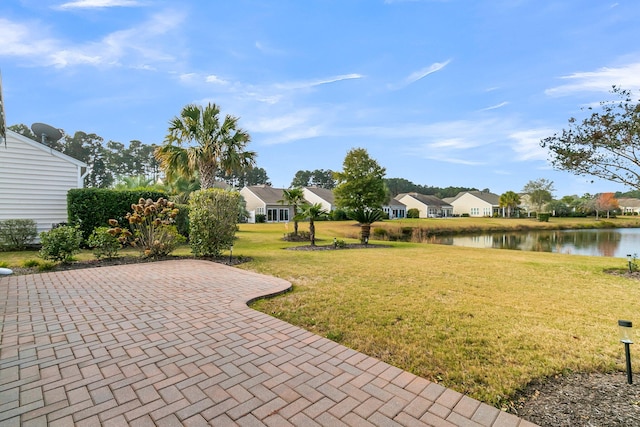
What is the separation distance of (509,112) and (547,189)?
50.2 metres

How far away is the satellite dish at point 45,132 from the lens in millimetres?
11745

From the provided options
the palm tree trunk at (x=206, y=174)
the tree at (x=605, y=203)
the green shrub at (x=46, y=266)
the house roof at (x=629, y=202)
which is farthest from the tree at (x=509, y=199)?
the green shrub at (x=46, y=266)

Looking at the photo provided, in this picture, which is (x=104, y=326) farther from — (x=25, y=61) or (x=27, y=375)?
(x=25, y=61)

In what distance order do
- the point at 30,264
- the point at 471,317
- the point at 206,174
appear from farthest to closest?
the point at 206,174
the point at 30,264
the point at 471,317

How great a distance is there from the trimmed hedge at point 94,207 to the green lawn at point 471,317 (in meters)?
3.30

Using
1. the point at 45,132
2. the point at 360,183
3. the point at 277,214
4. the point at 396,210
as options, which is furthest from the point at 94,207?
the point at 396,210

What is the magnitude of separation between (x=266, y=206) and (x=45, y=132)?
24.7m

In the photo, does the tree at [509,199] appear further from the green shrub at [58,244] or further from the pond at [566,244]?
the green shrub at [58,244]

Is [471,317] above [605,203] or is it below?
below

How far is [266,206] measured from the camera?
118ft

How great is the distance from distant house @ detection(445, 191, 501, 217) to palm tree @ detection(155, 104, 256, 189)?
56.6m

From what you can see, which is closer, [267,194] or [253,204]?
[253,204]

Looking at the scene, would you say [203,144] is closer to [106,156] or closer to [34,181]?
[34,181]

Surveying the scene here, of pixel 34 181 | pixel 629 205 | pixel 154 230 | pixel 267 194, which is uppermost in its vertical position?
pixel 267 194
